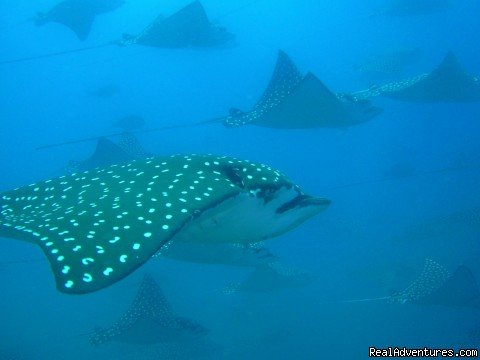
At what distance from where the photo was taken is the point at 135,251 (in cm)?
245

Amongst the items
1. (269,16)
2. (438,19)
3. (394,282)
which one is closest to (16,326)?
(394,282)

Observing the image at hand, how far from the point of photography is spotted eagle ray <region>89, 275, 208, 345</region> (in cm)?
723

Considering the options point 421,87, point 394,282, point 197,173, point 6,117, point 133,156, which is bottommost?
point 6,117

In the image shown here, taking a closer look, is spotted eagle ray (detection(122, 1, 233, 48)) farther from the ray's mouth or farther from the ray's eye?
the ray's mouth

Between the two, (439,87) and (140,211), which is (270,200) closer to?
(140,211)

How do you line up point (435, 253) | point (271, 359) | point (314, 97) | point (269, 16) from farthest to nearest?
1. point (269, 16)
2. point (435, 253)
3. point (271, 359)
4. point (314, 97)

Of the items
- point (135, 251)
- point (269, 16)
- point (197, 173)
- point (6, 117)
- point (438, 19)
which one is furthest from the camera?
point (6, 117)

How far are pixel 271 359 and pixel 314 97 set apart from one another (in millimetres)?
6612

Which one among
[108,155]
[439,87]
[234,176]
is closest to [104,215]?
[234,176]

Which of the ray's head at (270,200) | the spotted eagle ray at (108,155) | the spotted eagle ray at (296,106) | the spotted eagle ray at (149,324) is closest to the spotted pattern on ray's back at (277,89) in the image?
the spotted eagle ray at (296,106)

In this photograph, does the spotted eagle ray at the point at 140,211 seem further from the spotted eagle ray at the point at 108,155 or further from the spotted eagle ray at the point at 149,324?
the spotted eagle ray at the point at 108,155

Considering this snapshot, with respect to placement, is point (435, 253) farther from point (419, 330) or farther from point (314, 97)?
point (314, 97)

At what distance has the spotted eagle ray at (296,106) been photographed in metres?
8.60

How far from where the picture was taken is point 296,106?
358 inches
